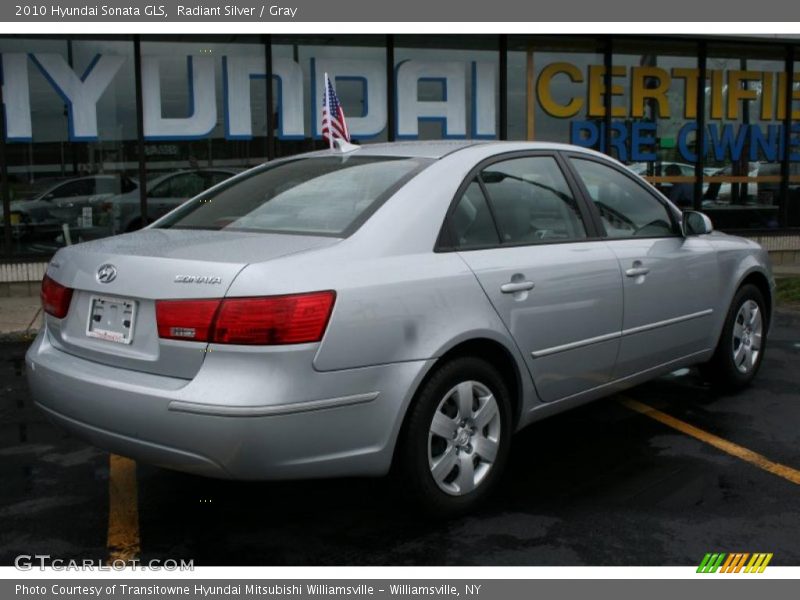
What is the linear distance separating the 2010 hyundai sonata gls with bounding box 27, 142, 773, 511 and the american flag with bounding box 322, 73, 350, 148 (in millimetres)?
3077

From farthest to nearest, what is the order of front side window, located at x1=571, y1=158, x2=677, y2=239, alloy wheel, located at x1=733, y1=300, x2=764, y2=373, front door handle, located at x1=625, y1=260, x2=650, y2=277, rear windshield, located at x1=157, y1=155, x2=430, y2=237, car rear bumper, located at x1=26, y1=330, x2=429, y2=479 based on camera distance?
alloy wheel, located at x1=733, y1=300, x2=764, y2=373 → front side window, located at x1=571, y1=158, x2=677, y2=239 → front door handle, located at x1=625, y1=260, x2=650, y2=277 → rear windshield, located at x1=157, y1=155, x2=430, y2=237 → car rear bumper, located at x1=26, y1=330, x2=429, y2=479

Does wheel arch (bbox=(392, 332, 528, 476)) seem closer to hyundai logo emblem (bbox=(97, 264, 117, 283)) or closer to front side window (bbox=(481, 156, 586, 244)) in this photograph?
front side window (bbox=(481, 156, 586, 244))

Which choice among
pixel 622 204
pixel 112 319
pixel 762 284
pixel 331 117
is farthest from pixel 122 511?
pixel 331 117

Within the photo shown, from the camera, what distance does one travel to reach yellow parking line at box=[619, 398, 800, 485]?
4.29 m

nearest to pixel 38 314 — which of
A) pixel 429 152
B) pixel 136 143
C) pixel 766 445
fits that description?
pixel 136 143

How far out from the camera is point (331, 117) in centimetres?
780

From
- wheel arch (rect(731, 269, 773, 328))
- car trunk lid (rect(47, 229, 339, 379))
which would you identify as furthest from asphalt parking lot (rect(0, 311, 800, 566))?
wheel arch (rect(731, 269, 773, 328))

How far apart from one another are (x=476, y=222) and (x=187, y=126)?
750 centimetres

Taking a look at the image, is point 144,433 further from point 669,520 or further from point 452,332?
point 669,520

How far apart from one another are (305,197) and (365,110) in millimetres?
7532

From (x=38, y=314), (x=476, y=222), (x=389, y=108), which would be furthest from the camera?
(x=389, y=108)

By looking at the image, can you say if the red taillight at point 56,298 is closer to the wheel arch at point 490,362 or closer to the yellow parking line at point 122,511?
the yellow parking line at point 122,511

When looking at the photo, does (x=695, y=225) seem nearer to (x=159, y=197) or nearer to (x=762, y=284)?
(x=762, y=284)

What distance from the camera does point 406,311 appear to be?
3.42m
